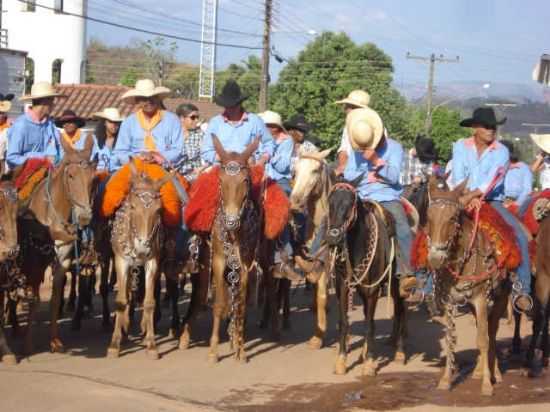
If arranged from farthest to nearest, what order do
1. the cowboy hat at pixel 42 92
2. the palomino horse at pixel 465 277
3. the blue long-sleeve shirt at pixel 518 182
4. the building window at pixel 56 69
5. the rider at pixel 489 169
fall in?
the building window at pixel 56 69
the blue long-sleeve shirt at pixel 518 182
the cowboy hat at pixel 42 92
the rider at pixel 489 169
the palomino horse at pixel 465 277

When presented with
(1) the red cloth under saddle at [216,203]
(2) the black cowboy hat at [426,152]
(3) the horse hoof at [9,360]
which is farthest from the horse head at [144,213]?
(2) the black cowboy hat at [426,152]

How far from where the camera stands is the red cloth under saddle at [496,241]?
1104cm

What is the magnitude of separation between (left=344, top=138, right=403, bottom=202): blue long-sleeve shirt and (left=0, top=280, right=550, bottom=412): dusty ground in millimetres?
2052

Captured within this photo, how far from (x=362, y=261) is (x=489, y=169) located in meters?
1.76

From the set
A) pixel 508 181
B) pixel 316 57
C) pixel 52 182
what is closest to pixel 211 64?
pixel 316 57

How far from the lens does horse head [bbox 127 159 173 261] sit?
11.8m

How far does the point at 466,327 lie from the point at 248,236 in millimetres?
4947

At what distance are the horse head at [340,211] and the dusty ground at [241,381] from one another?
1652 millimetres

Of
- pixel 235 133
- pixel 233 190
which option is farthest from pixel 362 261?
pixel 235 133

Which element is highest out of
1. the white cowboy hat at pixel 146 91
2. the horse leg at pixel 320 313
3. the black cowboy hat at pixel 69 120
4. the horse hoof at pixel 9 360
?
the white cowboy hat at pixel 146 91

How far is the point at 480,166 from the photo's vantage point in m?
11.6

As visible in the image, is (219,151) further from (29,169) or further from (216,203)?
(29,169)

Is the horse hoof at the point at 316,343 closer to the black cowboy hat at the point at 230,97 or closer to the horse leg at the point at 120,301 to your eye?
the horse leg at the point at 120,301

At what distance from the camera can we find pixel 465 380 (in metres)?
11.6
